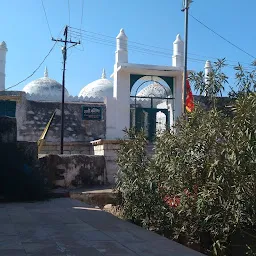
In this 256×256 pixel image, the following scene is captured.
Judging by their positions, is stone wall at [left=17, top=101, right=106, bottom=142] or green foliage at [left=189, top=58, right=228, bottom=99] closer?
green foliage at [left=189, top=58, right=228, bottom=99]

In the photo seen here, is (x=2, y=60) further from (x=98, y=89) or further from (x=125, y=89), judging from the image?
(x=125, y=89)

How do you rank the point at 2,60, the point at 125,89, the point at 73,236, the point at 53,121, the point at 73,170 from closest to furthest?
the point at 73,236 → the point at 73,170 → the point at 53,121 → the point at 125,89 → the point at 2,60

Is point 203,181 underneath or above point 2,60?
underneath

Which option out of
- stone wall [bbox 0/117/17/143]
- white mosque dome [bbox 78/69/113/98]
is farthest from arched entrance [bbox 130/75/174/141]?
stone wall [bbox 0/117/17/143]

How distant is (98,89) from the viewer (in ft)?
86.2

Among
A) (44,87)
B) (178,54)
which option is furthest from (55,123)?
(44,87)

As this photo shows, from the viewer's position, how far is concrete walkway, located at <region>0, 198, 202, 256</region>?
462cm

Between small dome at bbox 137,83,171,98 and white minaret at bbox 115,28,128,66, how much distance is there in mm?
1989

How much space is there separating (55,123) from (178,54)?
23.2 feet

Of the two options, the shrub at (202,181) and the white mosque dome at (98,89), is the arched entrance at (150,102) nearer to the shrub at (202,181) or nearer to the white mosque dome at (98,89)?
the white mosque dome at (98,89)

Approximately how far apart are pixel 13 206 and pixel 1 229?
263cm

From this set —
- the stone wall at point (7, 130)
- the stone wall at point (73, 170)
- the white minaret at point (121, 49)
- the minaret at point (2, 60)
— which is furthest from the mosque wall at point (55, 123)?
the stone wall at point (7, 130)

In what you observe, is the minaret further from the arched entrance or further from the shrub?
the shrub

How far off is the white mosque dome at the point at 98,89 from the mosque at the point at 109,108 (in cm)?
503
